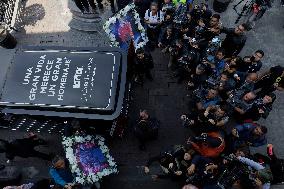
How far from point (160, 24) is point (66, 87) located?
173 inches

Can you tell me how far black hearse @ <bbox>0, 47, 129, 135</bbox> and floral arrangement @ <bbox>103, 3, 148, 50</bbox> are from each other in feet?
6.35

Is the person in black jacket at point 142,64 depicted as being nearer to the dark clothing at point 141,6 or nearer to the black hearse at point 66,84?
the black hearse at point 66,84

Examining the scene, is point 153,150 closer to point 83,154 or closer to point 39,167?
point 83,154

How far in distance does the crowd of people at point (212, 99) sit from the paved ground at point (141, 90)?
0.38 metres

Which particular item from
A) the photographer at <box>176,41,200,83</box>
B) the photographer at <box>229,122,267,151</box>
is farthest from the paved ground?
the photographer at <box>229,122,267,151</box>

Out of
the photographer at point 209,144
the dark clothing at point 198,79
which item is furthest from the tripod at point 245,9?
the photographer at point 209,144

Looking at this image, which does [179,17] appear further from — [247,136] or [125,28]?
[247,136]

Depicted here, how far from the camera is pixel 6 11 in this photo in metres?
13.5

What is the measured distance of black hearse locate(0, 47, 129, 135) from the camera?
871cm

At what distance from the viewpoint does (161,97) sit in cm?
1180

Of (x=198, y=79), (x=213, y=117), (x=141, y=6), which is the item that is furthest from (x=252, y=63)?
(x=141, y=6)

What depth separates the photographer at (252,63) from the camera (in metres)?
10.4

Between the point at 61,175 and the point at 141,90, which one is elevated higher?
the point at 141,90

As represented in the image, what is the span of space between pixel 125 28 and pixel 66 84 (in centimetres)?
325
